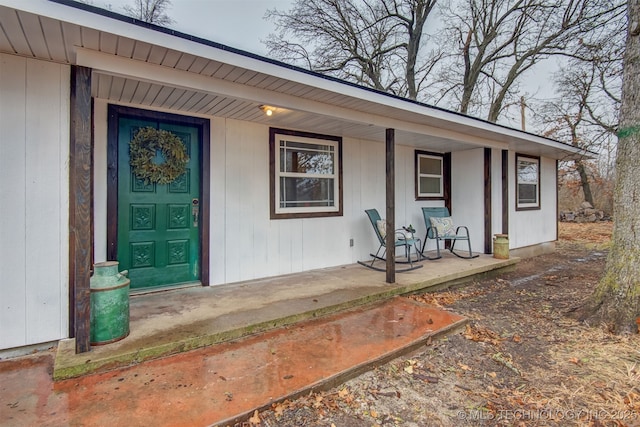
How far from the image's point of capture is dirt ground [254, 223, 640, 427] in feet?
5.93

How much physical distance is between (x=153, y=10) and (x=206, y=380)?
40.8 feet

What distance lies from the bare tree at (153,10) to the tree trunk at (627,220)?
39.1 ft

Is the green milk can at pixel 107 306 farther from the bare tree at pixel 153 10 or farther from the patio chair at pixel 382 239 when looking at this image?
the bare tree at pixel 153 10

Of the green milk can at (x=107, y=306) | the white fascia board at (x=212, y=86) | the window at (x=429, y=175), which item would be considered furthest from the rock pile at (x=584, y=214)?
the green milk can at (x=107, y=306)

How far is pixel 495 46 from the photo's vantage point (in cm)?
1141

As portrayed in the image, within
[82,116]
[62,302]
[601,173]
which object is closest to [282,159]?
[82,116]

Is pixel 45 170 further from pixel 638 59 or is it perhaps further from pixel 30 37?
pixel 638 59

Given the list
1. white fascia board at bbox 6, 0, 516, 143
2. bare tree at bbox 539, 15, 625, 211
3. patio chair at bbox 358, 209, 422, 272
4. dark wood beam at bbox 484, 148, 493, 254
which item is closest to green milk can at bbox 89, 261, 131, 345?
white fascia board at bbox 6, 0, 516, 143

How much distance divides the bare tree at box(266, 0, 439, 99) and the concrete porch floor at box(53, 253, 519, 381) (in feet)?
29.9

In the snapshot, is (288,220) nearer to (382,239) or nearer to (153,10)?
(382,239)

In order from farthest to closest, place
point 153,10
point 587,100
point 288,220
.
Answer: point 153,10 < point 587,100 < point 288,220

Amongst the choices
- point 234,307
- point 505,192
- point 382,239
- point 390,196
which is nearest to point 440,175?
point 505,192

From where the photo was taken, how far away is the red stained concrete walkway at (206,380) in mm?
1717

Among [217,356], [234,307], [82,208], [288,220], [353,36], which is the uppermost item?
[353,36]
